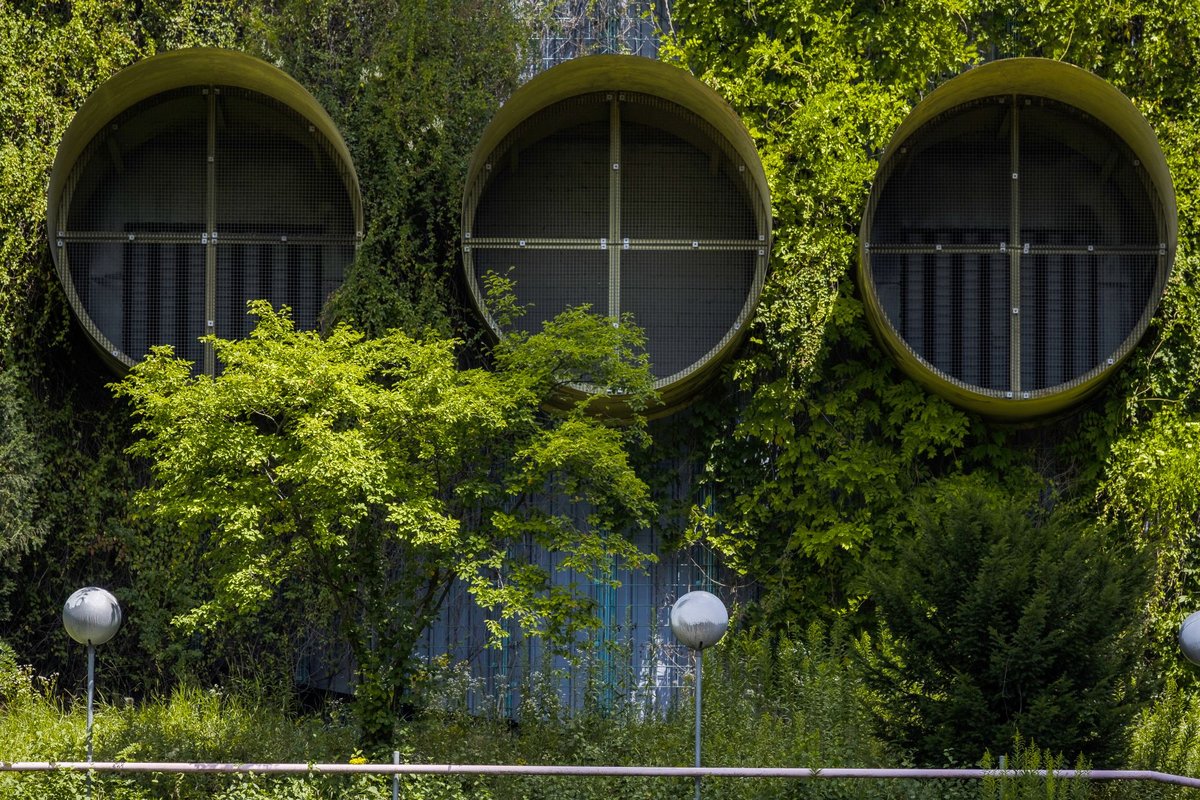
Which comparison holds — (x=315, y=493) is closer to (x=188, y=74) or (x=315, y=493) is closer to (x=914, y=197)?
(x=188, y=74)

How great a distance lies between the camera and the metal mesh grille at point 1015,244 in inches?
450

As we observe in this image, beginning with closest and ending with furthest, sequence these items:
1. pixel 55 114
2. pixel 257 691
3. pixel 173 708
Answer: pixel 173 708
pixel 257 691
pixel 55 114

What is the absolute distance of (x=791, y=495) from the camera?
11719mm

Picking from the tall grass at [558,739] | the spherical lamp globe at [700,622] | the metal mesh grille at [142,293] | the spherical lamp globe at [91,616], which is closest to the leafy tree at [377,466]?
the spherical lamp globe at [91,616]

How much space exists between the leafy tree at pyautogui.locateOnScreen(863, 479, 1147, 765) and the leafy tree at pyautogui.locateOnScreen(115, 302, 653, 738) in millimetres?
1867

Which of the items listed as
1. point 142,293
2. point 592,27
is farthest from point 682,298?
point 142,293

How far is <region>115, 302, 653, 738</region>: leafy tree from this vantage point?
9141 mm

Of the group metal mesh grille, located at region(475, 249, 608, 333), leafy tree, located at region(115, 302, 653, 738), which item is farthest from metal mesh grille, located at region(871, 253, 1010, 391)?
leafy tree, located at region(115, 302, 653, 738)

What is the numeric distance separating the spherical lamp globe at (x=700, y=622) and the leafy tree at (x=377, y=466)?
83 cm

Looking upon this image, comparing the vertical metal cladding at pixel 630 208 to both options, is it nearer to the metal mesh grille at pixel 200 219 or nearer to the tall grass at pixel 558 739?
the metal mesh grille at pixel 200 219

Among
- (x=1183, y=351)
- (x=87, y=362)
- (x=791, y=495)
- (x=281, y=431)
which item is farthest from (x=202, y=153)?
(x=1183, y=351)

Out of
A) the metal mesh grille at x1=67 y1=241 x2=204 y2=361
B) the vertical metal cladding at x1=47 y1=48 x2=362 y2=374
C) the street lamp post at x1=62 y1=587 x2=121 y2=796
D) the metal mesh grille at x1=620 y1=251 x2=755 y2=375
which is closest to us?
the street lamp post at x1=62 y1=587 x2=121 y2=796

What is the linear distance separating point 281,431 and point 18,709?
2979mm

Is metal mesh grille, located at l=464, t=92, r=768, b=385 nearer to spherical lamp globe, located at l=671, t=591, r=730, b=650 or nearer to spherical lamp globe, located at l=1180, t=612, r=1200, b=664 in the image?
spherical lamp globe, located at l=671, t=591, r=730, b=650
